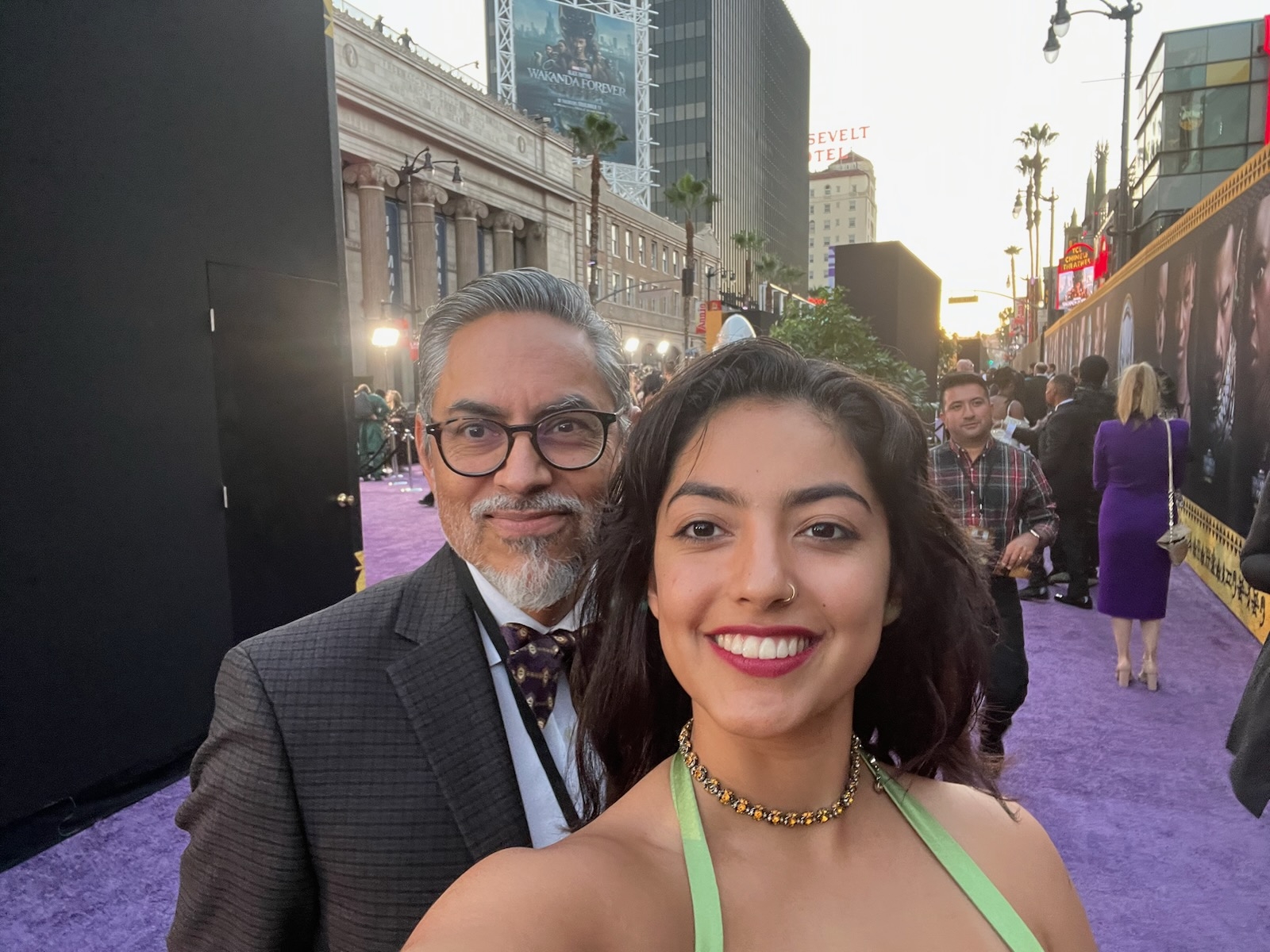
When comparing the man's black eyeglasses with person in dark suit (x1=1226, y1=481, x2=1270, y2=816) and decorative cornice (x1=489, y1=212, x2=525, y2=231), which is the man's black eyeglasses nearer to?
person in dark suit (x1=1226, y1=481, x2=1270, y2=816)

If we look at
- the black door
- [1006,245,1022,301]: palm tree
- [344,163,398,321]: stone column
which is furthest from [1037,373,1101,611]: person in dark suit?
[1006,245,1022,301]: palm tree

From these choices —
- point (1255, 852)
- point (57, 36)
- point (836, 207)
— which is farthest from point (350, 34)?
point (836, 207)

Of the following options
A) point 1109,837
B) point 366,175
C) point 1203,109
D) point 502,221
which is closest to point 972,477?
point 1109,837

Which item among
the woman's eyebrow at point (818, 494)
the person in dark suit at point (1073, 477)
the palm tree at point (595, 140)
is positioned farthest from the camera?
the palm tree at point (595, 140)

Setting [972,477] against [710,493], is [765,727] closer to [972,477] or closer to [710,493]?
[710,493]

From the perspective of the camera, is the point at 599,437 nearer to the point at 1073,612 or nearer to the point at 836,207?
the point at 1073,612

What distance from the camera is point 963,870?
3.99 feet

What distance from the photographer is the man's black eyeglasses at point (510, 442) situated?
6.03 ft

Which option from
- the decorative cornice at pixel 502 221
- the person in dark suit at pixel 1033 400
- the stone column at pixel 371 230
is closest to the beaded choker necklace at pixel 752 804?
the person in dark suit at pixel 1033 400

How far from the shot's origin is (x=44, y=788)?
407cm

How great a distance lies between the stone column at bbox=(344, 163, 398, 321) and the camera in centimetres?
2975

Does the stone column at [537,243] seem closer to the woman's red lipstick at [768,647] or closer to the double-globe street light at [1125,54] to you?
the double-globe street light at [1125,54]

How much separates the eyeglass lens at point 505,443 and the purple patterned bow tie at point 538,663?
0.38 m

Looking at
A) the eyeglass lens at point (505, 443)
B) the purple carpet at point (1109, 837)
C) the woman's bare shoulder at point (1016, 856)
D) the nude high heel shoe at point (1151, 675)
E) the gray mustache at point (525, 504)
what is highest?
the eyeglass lens at point (505, 443)
